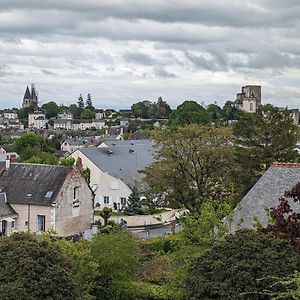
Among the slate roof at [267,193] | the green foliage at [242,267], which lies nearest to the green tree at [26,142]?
the slate roof at [267,193]

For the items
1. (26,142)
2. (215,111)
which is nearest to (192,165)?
(26,142)

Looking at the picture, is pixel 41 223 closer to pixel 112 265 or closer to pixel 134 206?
pixel 134 206

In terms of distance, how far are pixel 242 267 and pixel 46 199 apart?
25.3 m

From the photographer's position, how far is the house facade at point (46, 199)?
42.7 meters

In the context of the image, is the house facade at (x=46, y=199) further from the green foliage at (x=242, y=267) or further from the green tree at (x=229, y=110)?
the green tree at (x=229, y=110)

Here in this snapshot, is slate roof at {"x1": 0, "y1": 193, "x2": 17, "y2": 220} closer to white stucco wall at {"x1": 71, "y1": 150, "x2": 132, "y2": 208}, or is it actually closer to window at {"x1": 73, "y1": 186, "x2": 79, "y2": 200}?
window at {"x1": 73, "y1": 186, "x2": 79, "y2": 200}

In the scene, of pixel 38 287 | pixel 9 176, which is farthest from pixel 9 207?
pixel 38 287

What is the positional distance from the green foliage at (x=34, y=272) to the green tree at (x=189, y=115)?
94.2 m

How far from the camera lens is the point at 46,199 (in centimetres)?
4281

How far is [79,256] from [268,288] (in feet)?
24.0

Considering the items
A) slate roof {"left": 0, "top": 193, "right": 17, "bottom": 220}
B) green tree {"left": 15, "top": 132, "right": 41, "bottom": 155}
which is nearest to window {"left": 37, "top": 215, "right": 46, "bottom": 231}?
slate roof {"left": 0, "top": 193, "right": 17, "bottom": 220}

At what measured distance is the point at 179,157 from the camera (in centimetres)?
4247

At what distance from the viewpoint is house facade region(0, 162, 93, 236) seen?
42.7 metres

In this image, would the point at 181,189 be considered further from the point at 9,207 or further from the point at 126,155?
the point at 126,155
